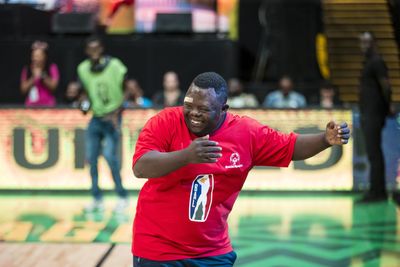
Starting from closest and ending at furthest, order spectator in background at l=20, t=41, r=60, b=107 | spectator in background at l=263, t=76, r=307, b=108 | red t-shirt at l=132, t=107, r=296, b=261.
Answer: red t-shirt at l=132, t=107, r=296, b=261
spectator in background at l=20, t=41, r=60, b=107
spectator in background at l=263, t=76, r=307, b=108

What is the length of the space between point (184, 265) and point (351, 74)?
13751 mm

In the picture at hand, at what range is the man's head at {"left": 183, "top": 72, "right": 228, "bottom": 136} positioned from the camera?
3.49 meters

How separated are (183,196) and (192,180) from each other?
9cm

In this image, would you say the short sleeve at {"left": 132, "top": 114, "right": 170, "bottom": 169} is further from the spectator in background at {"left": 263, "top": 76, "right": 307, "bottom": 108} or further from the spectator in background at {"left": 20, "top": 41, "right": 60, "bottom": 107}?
the spectator in background at {"left": 263, "top": 76, "right": 307, "bottom": 108}

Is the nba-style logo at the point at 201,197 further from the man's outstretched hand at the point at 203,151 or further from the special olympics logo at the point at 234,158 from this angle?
the man's outstretched hand at the point at 203,151

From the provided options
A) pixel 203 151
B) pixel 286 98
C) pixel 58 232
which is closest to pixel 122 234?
pixel 58 232

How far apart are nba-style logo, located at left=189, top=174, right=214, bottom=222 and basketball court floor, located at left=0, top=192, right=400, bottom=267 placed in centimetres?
189

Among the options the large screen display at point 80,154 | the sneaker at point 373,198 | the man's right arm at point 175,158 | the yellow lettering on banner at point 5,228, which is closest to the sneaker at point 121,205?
the yellow lettering on banner at point 5,228

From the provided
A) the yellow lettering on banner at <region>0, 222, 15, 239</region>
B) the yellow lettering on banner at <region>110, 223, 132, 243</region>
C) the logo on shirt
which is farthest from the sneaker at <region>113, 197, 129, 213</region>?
the logo on shirt

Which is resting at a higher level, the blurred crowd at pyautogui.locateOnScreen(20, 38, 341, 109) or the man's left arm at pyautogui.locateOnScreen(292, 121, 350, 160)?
the man's left arm at pyautogui.locateOnScreen(292, 121, 350, 160)

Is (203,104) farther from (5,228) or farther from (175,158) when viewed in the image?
(5,228)

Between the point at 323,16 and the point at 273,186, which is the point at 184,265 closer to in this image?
the point at 273,186

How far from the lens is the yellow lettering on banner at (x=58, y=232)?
7.82 metres

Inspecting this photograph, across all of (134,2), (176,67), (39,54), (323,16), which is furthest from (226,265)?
(323,16)
